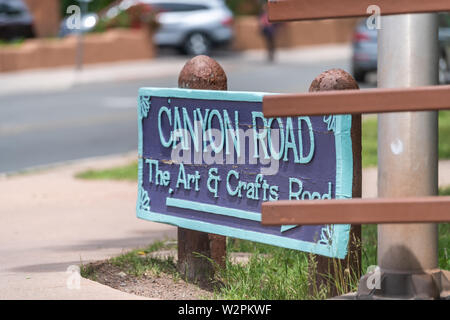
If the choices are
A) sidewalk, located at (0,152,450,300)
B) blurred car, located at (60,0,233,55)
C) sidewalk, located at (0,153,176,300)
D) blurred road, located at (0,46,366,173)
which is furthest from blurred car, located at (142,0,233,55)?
sidewalk, located at (0,153,176,300)

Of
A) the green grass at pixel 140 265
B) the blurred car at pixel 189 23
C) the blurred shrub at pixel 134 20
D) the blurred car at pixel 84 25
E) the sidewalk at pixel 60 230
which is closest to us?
the sidewalk at pixel 60 230

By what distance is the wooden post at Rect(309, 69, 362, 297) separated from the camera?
4.82 metres

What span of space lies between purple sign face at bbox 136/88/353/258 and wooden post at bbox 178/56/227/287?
0.57ft

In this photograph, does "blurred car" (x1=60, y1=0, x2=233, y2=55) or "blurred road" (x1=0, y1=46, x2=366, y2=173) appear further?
"blurred car" (x1=60, y1=0, x2=233, y2=55)

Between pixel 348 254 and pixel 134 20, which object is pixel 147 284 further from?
pixel 134 20

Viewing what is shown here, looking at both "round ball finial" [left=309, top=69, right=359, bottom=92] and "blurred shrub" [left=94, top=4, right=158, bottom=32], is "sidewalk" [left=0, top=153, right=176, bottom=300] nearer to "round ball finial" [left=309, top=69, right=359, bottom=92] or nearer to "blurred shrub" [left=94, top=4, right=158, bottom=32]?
"round ball finial" [left=309, top=69, right=359, bottom=92]

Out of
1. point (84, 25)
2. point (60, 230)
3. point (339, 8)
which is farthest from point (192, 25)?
point (339, 8)

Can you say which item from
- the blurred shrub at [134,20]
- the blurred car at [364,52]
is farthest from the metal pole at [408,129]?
the blurred shrub at [134,20]

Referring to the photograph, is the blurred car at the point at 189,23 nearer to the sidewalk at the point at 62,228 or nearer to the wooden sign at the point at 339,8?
the sidewalk at the point at 62,228

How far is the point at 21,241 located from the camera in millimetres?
7039

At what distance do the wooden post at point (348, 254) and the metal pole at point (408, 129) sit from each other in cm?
36

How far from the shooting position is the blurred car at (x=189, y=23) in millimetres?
28000
